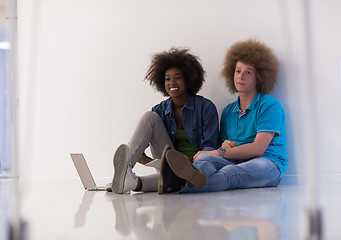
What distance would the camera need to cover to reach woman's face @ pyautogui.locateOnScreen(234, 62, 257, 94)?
2.44m

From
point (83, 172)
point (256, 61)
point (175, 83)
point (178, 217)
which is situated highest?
point (256, 61)

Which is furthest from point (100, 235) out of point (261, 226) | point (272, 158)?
point (272, 158)

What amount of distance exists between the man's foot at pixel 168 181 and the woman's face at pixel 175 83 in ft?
2.30

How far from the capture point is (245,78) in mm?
2445

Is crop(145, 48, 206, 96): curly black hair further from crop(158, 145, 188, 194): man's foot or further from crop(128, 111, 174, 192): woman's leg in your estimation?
crop(158, 145, 188, 194): man's foot

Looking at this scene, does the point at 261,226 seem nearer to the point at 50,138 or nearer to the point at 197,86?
the point at 197,86

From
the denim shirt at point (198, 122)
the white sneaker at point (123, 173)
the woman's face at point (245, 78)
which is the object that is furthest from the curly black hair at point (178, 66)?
the white sneaker at point (123, 173)

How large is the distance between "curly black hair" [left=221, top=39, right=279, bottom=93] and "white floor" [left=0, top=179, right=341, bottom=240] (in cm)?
74

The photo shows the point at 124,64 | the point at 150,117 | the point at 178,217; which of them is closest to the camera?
the point at 178,217

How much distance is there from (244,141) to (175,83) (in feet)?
1.58

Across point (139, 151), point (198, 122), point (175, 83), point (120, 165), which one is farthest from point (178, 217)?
point (175, 83)

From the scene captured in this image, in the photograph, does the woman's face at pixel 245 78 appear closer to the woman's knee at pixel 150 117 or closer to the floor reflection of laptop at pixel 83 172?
the woman's knee at pixel 150 117

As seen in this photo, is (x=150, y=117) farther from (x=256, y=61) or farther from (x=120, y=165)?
(x=256, y=61)

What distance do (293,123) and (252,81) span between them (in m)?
0.36
